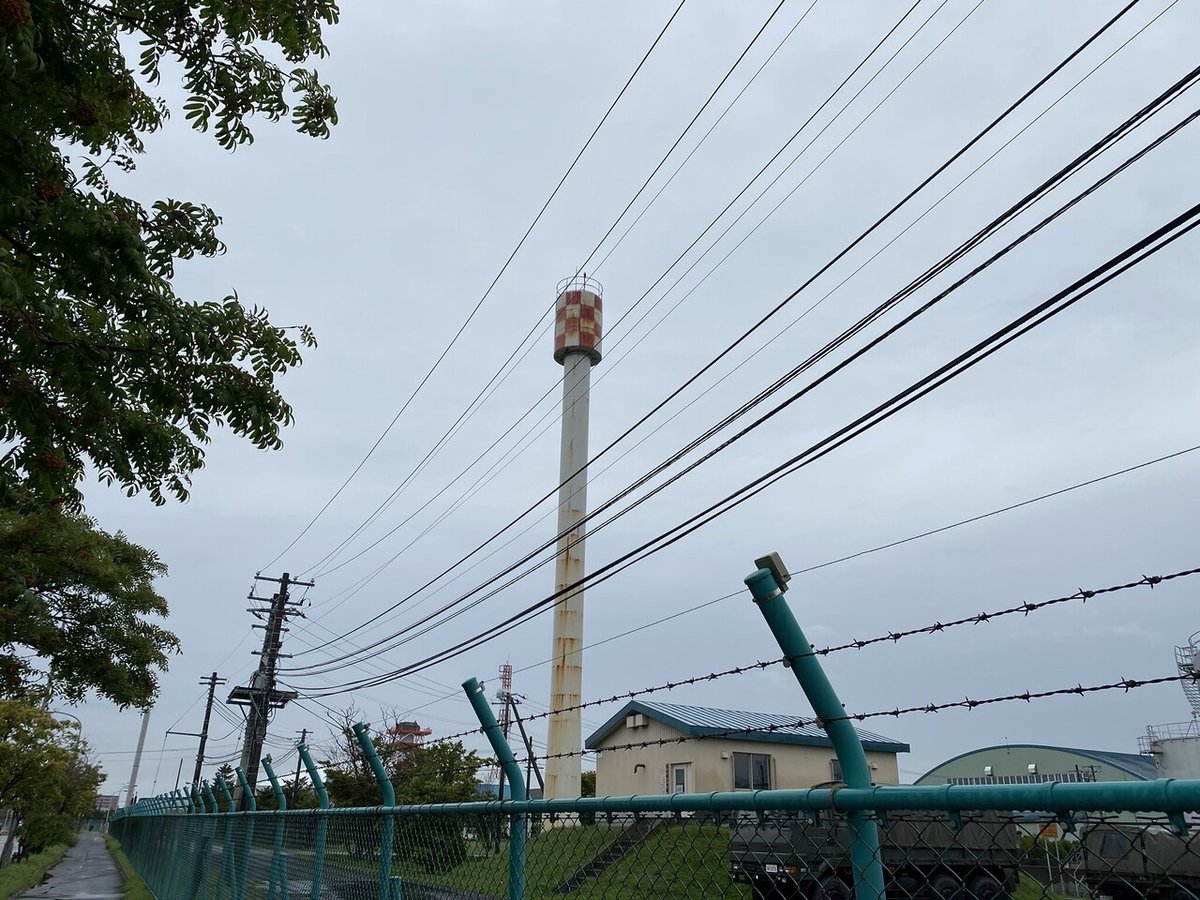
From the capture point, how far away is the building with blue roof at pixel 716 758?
23.6m

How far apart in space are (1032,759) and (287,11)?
97.3 feet

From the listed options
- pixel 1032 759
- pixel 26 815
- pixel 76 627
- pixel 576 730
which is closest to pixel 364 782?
pixel 576 730

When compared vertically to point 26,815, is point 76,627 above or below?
above

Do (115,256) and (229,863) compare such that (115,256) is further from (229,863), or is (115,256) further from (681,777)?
(681,777)

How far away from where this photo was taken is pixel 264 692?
2705cm

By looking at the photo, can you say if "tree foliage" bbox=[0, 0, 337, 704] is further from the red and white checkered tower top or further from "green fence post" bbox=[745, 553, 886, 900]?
the red and white checkered tower top

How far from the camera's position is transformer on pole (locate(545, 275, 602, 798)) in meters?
23.7

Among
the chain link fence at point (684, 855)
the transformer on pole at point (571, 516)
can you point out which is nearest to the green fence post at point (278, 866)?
the chain link fence at point (684, 855)

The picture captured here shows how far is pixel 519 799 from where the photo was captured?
381cm

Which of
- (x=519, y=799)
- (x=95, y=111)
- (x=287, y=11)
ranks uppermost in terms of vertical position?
(x=287, y=11)

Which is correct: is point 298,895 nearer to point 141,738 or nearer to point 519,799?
point 519,799

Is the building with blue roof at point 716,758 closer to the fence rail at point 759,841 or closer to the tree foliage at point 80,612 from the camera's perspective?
the tree foliage at point 80,612

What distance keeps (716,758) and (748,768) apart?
3.43 ft

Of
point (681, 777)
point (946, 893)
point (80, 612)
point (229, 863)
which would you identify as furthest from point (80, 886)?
point (946, 893)
